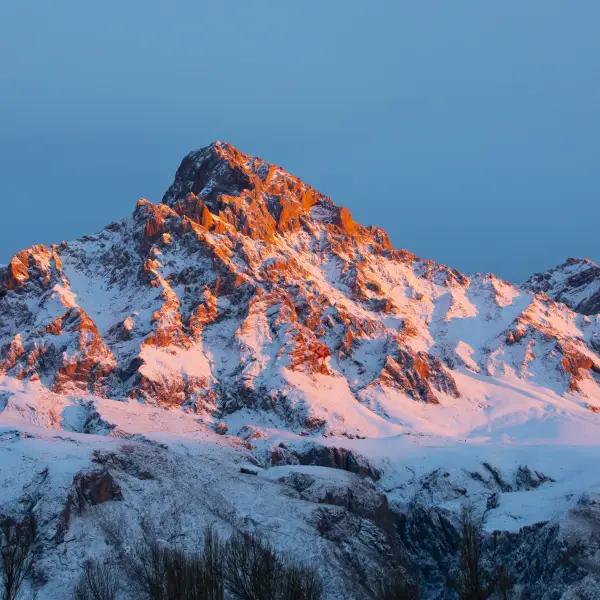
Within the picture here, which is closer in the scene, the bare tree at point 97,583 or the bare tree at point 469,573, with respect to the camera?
the bare tree at point 469,573

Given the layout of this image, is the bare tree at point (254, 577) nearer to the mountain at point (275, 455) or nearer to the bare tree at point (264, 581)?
the bare tree at point (264, 581)

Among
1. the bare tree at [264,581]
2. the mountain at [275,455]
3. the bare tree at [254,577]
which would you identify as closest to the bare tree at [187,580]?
the bare tree at [254,577]

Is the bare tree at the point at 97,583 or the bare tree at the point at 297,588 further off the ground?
the bare tree at the point at 97,583

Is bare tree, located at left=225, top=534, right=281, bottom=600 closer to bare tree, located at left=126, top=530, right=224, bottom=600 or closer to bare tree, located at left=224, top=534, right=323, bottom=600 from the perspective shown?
bare tree, located at left=224, top=534, right=323, bottom=600

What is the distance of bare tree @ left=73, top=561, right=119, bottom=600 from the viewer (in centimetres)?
8594

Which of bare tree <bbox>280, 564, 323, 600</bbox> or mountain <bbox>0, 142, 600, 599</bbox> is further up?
mountain <bbox>0, 142, 600, 599</bbox>

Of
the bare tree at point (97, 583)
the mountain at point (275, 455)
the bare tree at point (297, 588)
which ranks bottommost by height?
the bare tree at point (297, 588)

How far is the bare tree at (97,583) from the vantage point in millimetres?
85938

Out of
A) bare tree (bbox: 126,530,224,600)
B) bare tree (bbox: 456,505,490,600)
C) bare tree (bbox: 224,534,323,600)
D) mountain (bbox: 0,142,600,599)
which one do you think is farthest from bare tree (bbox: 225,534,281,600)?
mountain (bbox: 0,142,600,599)

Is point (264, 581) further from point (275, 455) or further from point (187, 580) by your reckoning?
point (275, 455)

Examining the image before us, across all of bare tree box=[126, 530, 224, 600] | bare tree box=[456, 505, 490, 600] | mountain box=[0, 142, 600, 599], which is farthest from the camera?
mountain box=[0, 142, 600, 599]

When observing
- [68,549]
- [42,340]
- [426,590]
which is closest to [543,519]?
[426,590]

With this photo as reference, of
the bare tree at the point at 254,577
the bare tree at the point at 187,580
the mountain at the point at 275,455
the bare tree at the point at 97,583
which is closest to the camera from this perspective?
the bare tree at the point at 187,580

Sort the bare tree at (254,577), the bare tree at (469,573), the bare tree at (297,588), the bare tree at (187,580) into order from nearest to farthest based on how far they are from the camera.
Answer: the bare tree at (187,580) → the bare tree at (254,577) → the bare tree at (297,588) → the bare tree at (469,573)
